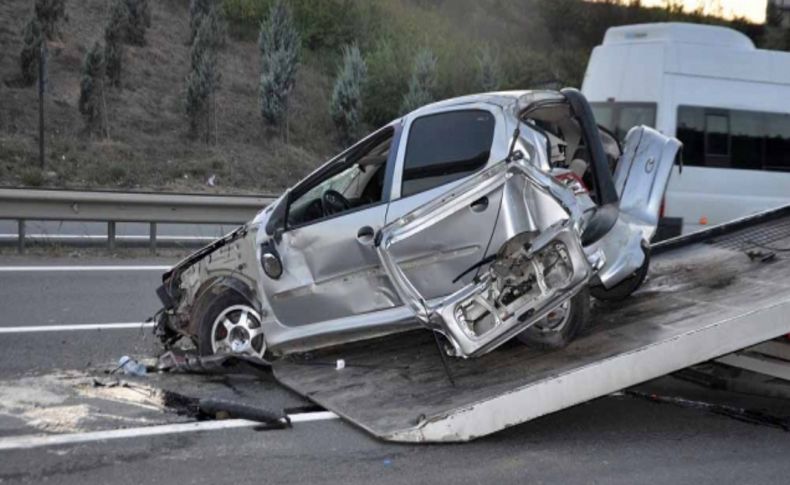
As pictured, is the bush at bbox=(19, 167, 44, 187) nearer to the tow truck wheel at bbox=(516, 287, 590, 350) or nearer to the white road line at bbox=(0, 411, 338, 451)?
the white road line at bbox=(0, 411, 338, 451)

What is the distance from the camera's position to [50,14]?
23.6 meters

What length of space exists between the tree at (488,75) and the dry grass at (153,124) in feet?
14.3

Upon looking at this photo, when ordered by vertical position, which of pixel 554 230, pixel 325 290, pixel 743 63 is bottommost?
pixel 325 290

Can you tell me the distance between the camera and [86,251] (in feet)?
42.1

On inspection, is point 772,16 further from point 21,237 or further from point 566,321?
point 566,321

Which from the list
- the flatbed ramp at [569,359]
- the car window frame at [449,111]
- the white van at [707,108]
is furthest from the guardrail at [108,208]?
the car window frame at [449,111]

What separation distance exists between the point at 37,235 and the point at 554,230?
1009 centimetres

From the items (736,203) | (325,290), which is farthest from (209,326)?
(736,203)

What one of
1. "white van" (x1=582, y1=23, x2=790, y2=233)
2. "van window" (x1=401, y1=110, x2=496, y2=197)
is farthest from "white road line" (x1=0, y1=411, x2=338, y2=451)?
"white van" (x1=582, y1=23, x2=790, y2=233)

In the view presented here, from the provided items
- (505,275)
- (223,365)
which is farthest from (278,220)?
(505,275)

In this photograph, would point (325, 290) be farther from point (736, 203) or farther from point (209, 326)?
point (736, 203)

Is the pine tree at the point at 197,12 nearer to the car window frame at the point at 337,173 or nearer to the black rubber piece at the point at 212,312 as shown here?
the car window frame at the point at 337,173

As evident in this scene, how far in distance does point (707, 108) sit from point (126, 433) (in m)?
9.91

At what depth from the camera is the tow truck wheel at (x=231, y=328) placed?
700cm
